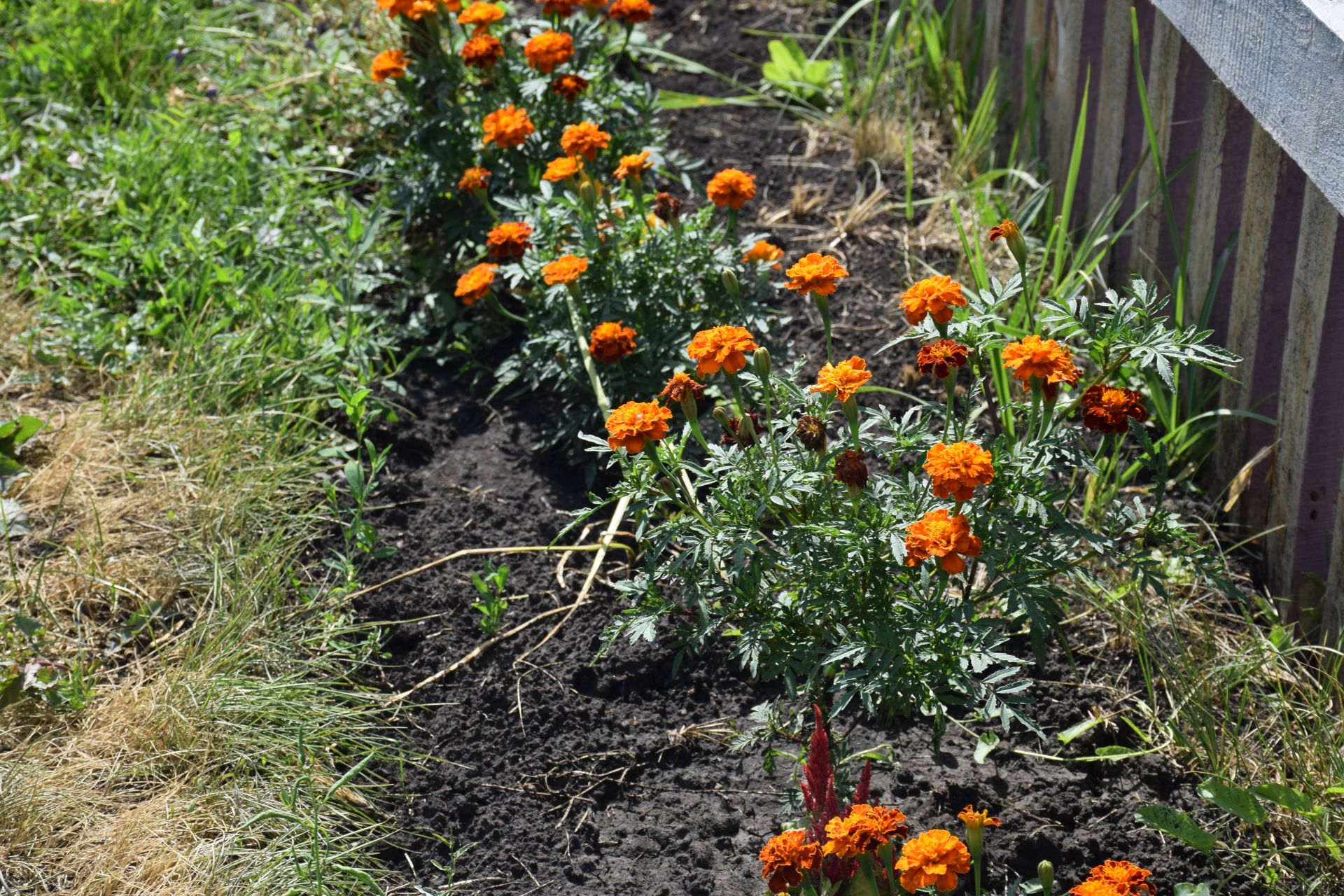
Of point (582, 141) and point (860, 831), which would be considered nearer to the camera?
point (860, 831)

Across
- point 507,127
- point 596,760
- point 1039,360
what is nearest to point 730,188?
point 507,127

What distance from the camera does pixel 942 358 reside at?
1.84m

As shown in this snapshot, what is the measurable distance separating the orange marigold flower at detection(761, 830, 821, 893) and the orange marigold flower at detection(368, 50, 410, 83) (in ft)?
7.96

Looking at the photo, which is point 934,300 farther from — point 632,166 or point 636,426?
point 632,166

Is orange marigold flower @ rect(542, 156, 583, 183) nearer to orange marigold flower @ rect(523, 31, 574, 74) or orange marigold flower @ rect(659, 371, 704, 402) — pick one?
orange marigold flower @ rect(523, 31, 574, 74)

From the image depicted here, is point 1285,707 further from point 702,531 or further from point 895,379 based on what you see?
point 895,379

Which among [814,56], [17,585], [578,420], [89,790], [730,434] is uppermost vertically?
[814,56]

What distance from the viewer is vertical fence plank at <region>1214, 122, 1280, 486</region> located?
2.25 m

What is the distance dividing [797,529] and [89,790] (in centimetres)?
134

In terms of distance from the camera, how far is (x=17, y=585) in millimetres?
2490

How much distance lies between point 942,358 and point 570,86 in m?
1.63

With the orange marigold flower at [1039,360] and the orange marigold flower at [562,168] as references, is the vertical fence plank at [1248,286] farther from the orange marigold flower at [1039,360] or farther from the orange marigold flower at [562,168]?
the orange marigold flower at [562,168]

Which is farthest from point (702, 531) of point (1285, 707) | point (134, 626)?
point (134, 626)

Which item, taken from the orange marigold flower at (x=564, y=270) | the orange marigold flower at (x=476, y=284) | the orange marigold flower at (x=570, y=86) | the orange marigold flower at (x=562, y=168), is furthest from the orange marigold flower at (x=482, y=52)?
the orange marigold flower at (x=564, y=270)
